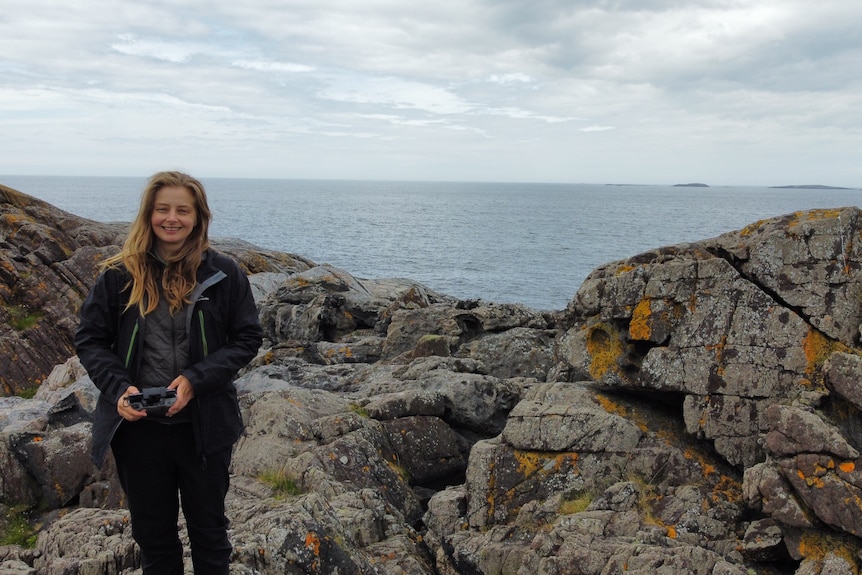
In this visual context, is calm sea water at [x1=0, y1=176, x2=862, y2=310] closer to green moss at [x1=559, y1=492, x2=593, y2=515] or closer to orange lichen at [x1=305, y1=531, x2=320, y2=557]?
green moss at [x1=559, y1=492, x2=593, y2=515]

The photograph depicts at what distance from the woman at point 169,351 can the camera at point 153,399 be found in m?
0.05

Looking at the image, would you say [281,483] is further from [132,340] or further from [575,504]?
[132,340]

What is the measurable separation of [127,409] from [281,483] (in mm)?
5227

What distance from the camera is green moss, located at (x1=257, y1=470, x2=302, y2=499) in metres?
10.4

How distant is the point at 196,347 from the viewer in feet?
20.0

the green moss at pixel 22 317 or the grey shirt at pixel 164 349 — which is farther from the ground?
the grey shirt at pixel 164 349

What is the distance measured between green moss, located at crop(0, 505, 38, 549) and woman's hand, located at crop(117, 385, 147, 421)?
566 cm

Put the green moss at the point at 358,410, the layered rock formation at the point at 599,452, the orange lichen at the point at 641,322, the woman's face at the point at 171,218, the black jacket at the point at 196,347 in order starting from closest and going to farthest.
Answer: the black jacket at the point at 196,347 → the woman's face at the point at 171,218 → the layered rock formation at the point at 599,452 → the orange lichen at the point at 641,322 → the green moss at the point at 358,410

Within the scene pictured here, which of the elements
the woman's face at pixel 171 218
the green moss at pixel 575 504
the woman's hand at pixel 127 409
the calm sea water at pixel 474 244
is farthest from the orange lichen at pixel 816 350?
the calm sea water at pixel 474 244

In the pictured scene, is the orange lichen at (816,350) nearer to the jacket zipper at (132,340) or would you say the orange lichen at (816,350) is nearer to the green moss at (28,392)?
the jacket zipper at (132,340)

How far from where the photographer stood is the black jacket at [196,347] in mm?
5938

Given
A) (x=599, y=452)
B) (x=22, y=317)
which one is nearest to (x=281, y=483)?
(x=599, y=452)

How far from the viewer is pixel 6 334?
24.3m

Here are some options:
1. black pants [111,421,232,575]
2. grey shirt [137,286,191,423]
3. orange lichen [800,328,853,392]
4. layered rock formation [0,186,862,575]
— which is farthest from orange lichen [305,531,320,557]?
orange lichen [800,328,853,392]
